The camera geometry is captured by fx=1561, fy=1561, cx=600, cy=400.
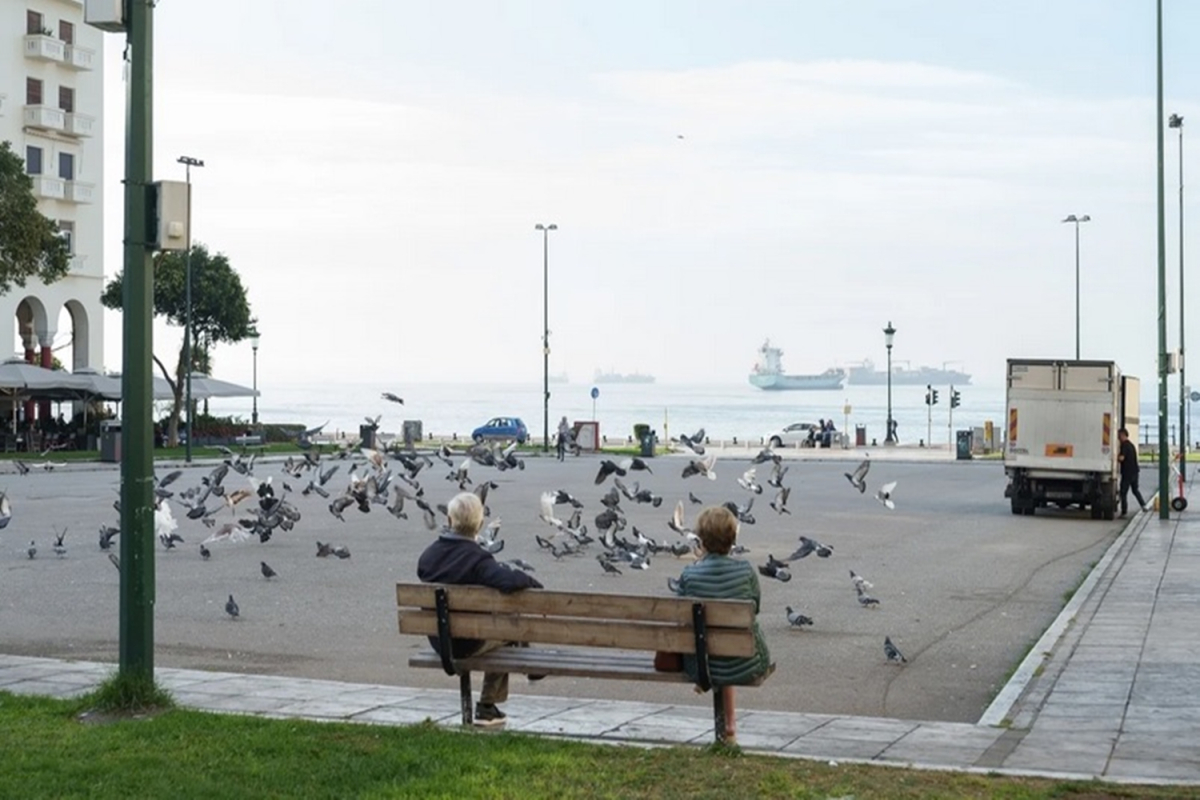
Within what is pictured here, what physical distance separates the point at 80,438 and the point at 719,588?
184 ft

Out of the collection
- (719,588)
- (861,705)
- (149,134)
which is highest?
(149,134)

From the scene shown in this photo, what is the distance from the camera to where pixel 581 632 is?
8.19 meters

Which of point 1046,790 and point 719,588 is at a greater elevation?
point 719,588

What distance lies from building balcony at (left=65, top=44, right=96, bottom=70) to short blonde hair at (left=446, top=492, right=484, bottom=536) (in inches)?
2439

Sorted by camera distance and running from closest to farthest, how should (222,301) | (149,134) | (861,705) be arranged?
(149,134) < (861,705) < (222,301)

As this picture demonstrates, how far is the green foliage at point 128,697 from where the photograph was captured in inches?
347

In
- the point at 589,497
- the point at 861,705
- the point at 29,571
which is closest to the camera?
the point at 861,705

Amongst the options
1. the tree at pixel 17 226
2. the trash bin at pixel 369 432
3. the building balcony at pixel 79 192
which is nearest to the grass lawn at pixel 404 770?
the trash bin at pixel 369 432

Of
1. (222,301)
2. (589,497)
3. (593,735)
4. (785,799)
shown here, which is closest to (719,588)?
(593,735)

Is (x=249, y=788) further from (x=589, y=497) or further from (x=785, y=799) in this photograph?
(x=589, y=497)

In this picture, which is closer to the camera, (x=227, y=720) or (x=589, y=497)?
(x=227, y=720)

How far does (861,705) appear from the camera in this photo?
33.5 ft

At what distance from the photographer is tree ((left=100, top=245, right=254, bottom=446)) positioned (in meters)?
65.8

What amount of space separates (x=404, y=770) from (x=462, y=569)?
1.74 metres
